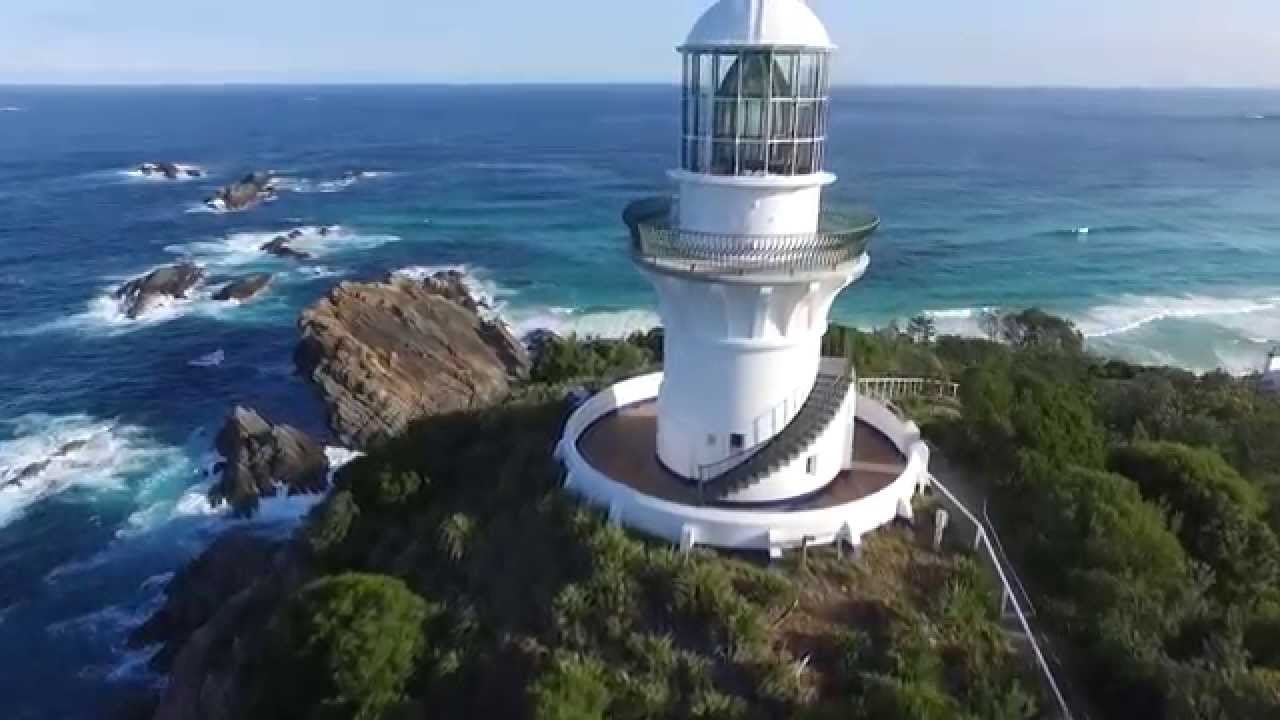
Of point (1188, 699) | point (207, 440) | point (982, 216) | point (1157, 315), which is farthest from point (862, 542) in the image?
point (982, 216)

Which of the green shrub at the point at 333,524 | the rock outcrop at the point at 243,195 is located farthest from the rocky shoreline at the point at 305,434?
the rock outcrop at the point at 243,195

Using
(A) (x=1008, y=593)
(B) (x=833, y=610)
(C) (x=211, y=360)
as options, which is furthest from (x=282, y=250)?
(A) (x=1008, y=593)

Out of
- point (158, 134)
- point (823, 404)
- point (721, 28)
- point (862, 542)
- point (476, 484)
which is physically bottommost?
point (158, 134)

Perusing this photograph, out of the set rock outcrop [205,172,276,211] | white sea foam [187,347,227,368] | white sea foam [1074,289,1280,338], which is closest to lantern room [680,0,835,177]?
white sea foam [187,347,227,368]

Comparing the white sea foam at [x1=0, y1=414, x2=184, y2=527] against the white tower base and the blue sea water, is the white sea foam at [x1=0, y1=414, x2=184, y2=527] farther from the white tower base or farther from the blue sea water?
the white tower base

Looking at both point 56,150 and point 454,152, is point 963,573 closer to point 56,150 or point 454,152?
point 454,152

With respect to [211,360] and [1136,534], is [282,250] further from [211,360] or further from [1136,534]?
[1136,534]
